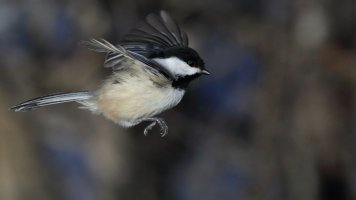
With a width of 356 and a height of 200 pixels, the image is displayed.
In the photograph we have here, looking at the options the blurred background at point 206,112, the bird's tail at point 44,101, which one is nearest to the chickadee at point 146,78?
the bird's tail at point 44,101

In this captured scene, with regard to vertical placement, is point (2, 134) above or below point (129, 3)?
below

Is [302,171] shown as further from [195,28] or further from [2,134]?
[2,134]

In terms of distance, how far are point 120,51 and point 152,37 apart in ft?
2.05

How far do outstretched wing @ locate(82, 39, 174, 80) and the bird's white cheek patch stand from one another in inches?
0.9

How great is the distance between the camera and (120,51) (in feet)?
9.32

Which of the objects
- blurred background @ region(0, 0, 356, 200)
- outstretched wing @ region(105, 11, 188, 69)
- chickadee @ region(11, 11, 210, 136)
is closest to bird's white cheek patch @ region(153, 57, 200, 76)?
chickadee @ region(11, 11, 210, 136)

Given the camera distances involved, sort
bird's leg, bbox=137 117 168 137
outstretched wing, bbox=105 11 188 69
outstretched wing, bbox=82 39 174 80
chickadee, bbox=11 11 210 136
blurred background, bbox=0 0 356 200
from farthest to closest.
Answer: blurred background, bbox=0 0 356 200 → outstretched wing, bbox=105 11 188 69 → chickadee, bbox=11 11 210 136 → bird's leg, bbox=137 117 168 137 → outstretched wing, bbox=82 39 174 80

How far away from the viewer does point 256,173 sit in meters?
6.16

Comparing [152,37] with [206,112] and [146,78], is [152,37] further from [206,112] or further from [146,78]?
[206,112]

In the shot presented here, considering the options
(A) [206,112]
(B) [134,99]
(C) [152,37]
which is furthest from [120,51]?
(A) [206,112]

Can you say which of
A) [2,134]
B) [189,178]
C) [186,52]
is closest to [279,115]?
[189,178]

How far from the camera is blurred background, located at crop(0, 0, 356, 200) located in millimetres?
6000

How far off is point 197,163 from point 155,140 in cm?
37

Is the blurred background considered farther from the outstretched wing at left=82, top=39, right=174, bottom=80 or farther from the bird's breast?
the outstretched wing at left=82, top=39, right=174, bottom=80
